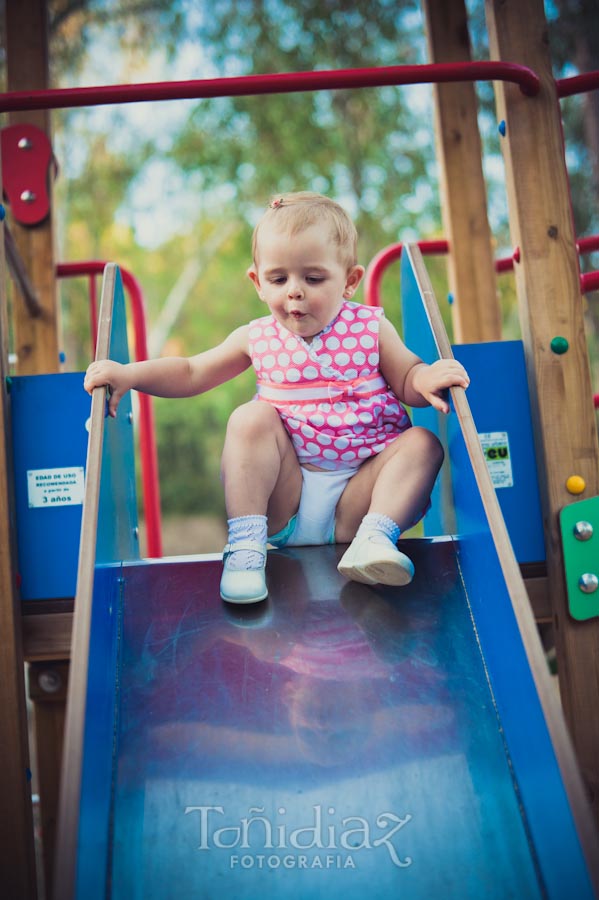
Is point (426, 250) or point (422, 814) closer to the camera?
point (422, 814)

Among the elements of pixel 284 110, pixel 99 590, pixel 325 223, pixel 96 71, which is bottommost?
pixel 99 590

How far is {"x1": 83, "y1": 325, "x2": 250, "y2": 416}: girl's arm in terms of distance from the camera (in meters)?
2.21

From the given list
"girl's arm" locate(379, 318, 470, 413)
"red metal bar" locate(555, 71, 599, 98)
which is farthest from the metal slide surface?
"red metal bar" locate(555, 71, 599, 98)

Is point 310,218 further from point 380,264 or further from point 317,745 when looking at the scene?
point 380,264

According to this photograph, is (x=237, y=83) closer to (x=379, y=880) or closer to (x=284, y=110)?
(x=379, y=880)

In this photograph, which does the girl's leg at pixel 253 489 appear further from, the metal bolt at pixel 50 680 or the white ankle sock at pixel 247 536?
the metal bolt at pixel 50 680

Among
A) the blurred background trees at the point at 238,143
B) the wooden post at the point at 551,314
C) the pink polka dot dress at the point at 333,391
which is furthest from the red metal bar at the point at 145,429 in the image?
the blurred background trees at the point at 238,143

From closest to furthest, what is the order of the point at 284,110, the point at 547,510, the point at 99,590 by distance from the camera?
the point at 99,590
the point at 547,510
the point at 284,110

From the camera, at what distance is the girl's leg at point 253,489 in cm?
214

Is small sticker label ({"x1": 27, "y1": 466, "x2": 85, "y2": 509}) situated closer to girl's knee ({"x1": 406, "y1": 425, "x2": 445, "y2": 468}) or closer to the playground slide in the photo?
the playground slide

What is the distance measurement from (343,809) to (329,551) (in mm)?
786

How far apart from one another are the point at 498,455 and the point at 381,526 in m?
0.54

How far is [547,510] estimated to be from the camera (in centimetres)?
246

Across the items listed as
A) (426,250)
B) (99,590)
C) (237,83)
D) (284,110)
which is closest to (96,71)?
(284,110)
